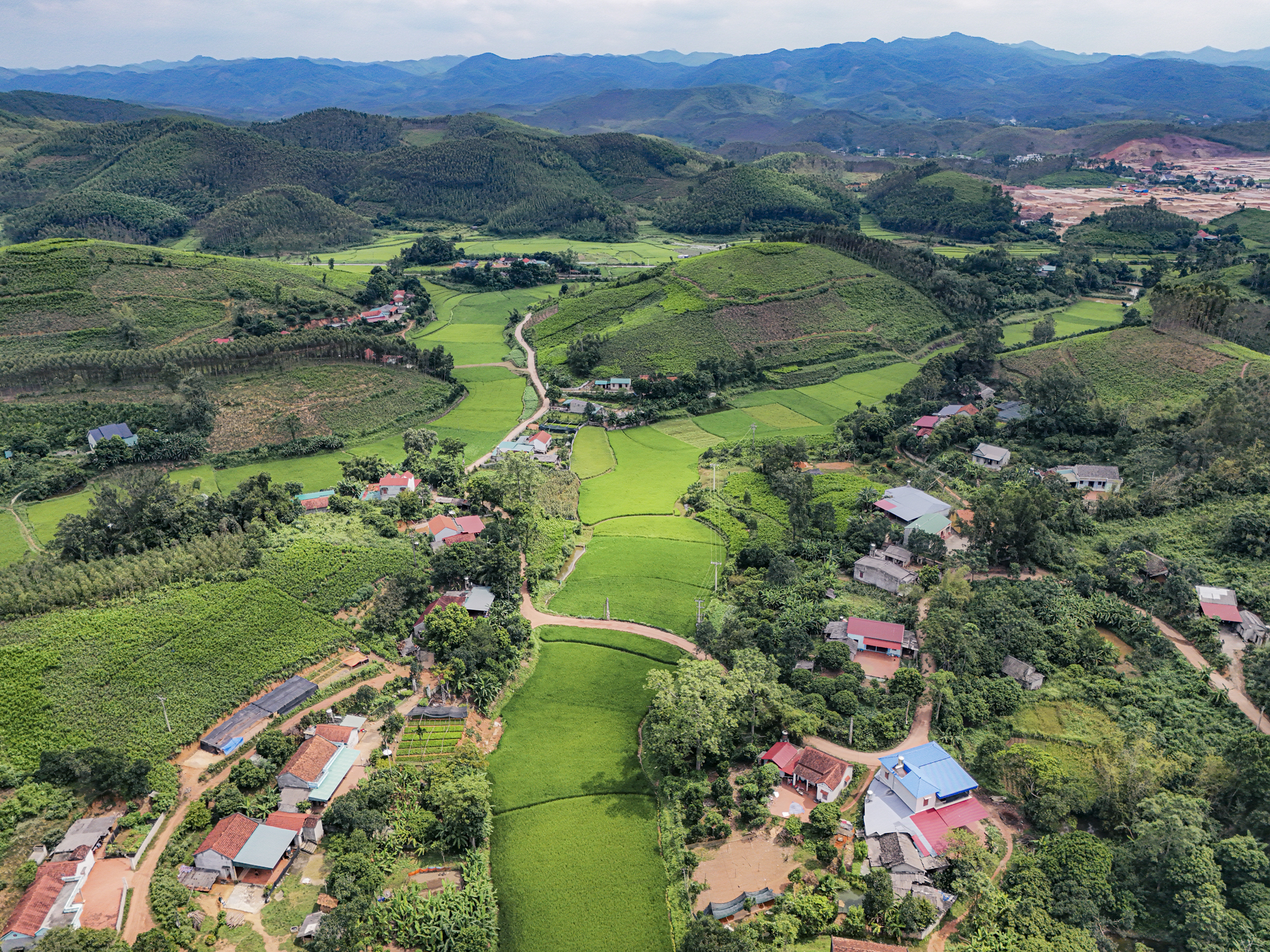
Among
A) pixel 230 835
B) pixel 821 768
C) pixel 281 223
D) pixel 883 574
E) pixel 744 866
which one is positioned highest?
pixel 281 223

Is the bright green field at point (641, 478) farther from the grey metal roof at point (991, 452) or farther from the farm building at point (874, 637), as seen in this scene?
the grey metal roof at point (991, 452)

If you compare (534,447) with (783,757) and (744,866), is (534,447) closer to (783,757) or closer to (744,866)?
(783,757)

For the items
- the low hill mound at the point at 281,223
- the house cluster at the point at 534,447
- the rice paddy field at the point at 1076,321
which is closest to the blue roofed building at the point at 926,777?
the house cluster at the point at 534,447

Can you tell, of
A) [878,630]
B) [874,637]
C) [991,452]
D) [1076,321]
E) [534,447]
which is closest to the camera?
[874,637]

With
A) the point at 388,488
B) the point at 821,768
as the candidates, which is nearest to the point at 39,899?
the point at 821,768

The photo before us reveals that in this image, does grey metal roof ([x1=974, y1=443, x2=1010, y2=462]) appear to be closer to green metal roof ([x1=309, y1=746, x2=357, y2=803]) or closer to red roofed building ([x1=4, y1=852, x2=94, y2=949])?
green metal roof ([x1=309, y1=746, x2=357, y2=803])
